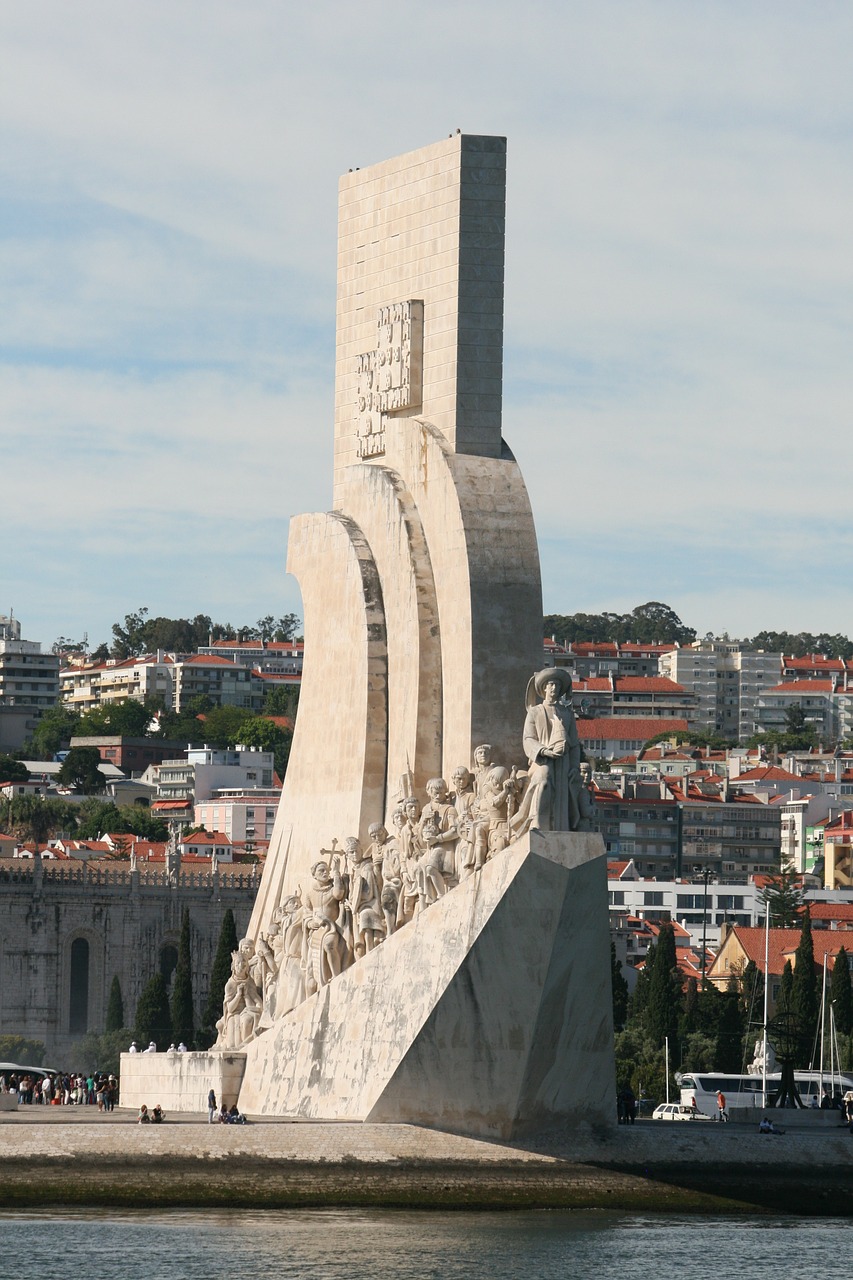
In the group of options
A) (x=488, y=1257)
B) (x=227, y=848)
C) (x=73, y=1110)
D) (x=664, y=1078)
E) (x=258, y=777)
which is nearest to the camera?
(x=488, y=1257)

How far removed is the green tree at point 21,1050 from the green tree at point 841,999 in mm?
25011

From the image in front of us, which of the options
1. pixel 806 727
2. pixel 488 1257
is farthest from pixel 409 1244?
pixel 806 727

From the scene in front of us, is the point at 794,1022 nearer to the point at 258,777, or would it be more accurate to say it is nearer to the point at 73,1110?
the point at 73,1110

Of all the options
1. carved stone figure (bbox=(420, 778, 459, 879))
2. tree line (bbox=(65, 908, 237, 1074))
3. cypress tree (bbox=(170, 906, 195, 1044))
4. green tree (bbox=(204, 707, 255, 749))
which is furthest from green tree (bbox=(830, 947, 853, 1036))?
green tree (bbox=(204, 707, 255, 749))

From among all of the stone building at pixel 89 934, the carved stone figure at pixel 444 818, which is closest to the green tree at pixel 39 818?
the stone building at pixel 89 934

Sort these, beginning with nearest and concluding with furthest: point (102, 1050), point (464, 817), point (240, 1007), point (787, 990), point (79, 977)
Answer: point (464, 817) < point (240, 1007) < point (787, 990) < point (102, 1050) < point (79, 977)

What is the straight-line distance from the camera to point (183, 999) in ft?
224

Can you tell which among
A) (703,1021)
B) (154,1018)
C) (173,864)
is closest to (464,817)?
(703,1021)

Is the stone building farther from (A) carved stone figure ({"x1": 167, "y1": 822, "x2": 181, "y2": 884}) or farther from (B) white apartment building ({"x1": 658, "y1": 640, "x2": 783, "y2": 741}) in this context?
(B) white apartment building ({"x1": 658, "y1": 640, "x2": 783, "y2": 741})

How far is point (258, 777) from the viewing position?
128 m

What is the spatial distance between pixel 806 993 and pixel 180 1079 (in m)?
26.3

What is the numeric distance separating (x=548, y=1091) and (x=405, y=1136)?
1.79 metres

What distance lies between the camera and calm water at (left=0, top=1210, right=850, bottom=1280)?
28.1 meters

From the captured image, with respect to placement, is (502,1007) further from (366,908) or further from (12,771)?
(12,771)
